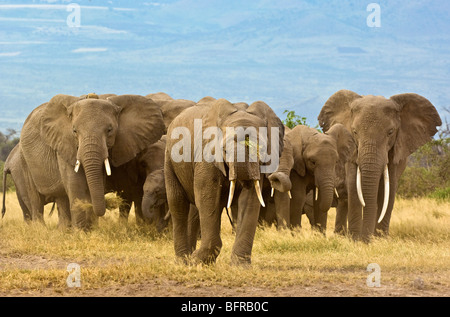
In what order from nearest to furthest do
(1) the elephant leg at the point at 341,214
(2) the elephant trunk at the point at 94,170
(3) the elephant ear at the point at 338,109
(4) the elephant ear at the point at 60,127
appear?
(2) the elephant trunk at the point at 94,170
(4) the elephant ear at the point at 60,127
(3) the elephant ear at the point at 338,109
(1) the elephant leg at the point at 341,214

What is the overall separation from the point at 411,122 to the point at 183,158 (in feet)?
16.2

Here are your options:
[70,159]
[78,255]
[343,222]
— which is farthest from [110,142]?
[343,222]

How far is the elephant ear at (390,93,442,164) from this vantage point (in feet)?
46.9

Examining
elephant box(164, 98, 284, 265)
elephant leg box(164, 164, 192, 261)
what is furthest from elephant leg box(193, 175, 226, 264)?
elephant leg box(164, 164, 192, 261)

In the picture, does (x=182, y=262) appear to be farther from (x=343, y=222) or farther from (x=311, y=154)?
(x=343, y=222)

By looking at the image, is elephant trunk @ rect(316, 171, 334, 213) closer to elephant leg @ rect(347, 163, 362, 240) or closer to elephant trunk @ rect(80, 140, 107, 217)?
elephant leg @ rect(347, 163, 362, 240)

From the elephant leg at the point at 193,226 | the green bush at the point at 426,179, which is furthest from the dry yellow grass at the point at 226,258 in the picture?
the green bush at the point at 426,179

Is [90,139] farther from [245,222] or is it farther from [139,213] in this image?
[245,222]

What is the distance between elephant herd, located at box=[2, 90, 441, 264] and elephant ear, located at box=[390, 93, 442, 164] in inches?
0.7

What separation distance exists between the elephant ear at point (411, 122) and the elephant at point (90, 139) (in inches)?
153

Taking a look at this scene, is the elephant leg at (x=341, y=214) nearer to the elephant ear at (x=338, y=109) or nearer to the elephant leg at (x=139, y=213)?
the elephant ear at (x=338, y=109)

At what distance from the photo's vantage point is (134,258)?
1270 cm

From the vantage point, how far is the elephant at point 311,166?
1473 cm
